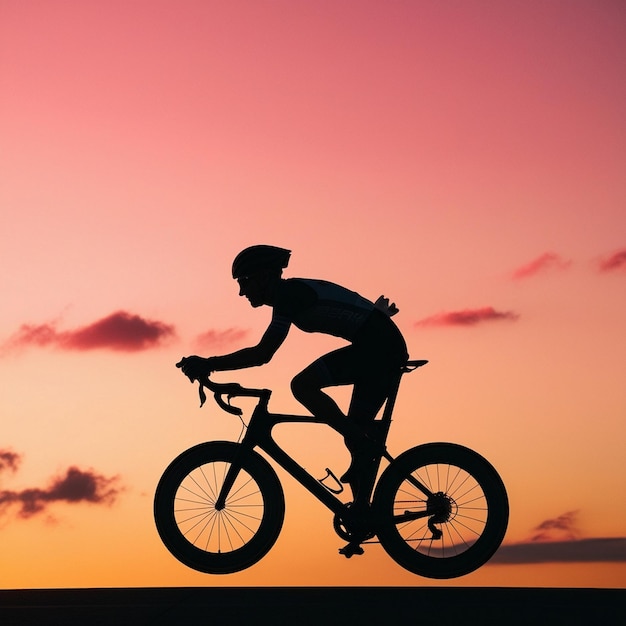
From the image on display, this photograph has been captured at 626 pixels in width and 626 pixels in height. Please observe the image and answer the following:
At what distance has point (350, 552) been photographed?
9.76 m

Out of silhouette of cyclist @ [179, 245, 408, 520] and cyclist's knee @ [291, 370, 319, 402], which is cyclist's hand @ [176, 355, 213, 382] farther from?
cyclist's knee @ [291, 370, 319, 402]

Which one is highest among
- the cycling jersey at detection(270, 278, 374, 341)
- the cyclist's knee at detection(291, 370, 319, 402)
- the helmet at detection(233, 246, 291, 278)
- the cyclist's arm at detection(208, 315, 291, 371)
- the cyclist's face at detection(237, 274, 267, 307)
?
the helmet at detection(233, 246, 291, 278)

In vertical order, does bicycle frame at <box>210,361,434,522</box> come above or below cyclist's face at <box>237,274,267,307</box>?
below

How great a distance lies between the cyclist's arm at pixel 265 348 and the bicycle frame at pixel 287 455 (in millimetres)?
389

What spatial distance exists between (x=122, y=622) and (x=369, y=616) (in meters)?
1.96

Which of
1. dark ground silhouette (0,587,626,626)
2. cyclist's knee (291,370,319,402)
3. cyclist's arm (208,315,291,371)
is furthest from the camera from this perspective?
cyclist's knee (291,370,319,402)

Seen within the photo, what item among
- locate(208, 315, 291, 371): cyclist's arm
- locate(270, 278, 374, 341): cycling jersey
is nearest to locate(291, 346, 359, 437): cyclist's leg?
locate(270, 278, 374, 341): cycling jersey

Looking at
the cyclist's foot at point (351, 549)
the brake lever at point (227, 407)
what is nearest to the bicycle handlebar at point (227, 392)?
the brake lever at point (227, 407)

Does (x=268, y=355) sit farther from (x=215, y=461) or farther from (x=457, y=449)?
(x=457, y=449)

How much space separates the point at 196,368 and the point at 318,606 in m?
2.37

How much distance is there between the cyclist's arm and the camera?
9477 mm

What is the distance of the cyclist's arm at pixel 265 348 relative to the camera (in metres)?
9.48

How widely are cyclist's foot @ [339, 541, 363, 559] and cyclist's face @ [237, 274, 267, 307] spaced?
237cm

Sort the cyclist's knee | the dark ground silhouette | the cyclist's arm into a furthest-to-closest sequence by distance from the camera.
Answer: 1. the cyclist's knee
2. the cyclist's arm
3. the dark ground silhouette
